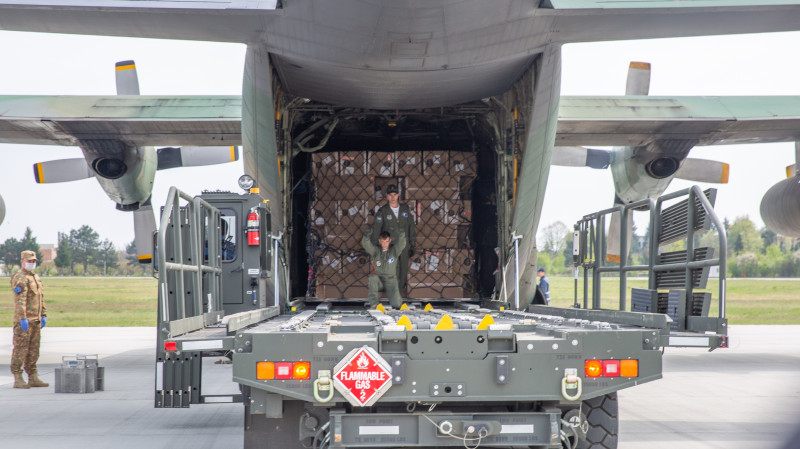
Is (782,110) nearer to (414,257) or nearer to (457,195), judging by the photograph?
(457,195)

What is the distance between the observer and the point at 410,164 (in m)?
11.0

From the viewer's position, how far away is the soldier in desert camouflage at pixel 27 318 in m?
9.41

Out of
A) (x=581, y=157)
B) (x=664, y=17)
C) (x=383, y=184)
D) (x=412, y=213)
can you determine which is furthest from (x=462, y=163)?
(x=581, y=157)

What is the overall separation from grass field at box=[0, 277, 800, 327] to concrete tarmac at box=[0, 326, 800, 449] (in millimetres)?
23834

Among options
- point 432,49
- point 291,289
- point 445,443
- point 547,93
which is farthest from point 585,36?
point 445,443

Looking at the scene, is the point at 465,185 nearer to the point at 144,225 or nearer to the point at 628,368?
the point at 144,225

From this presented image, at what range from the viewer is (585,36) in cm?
838

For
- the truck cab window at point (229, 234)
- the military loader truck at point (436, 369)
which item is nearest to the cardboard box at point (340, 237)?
the truck cab window at point (229, 234)

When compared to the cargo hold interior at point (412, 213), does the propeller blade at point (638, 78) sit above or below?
above

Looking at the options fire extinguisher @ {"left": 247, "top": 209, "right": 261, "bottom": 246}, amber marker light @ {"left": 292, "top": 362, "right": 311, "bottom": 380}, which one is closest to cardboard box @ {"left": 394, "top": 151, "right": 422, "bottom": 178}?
fire extinguisher @ {"left": 247, "top": 209, "right": 261, "bottom": 246}

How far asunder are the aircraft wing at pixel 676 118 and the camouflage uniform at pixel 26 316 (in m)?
8.78

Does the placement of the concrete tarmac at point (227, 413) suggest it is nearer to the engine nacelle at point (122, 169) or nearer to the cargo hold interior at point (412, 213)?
the cargo hold interior at point (412, 213)

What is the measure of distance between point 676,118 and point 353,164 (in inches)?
227

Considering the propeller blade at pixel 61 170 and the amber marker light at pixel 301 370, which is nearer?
the amber marker light at pixel 301 370
